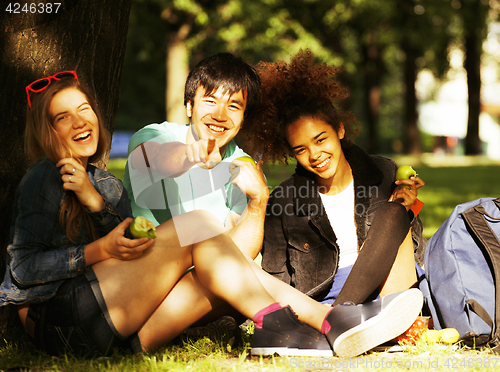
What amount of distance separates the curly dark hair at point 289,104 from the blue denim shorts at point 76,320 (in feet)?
4.80

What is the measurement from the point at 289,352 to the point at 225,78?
4.98 ft

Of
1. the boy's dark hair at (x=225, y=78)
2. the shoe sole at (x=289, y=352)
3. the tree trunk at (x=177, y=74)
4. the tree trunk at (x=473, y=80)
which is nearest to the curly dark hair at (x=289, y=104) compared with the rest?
the boy's dark hair at (x=225, y=78)

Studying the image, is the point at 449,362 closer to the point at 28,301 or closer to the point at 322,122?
the point at 322,122

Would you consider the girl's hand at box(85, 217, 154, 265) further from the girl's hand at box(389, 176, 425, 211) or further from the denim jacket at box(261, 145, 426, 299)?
the girl's hand at box(389, 176, 425, 211)

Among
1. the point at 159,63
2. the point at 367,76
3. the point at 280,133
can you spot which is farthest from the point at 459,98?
the point at 280,133

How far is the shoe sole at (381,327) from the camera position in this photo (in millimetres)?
2455

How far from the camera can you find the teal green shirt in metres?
2.96

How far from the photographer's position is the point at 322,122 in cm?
324

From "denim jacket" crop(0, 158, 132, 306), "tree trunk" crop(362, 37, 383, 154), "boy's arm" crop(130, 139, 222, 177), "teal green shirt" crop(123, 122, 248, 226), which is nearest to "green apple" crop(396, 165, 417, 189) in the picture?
"teal green shirt" crop(123, 122, 248, 226)

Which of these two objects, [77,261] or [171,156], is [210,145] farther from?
[77,261]

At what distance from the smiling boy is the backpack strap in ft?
3.69

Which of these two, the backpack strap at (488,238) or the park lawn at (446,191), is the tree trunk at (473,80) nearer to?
the park lawn at (446,191)

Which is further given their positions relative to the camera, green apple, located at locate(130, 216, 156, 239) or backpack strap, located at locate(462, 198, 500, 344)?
backpack strap, located at locate(462, 198, 500, 344)

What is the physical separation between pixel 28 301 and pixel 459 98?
185 feet
